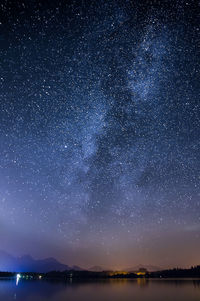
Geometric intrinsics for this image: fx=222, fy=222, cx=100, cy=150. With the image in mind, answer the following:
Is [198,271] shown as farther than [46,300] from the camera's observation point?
Yes

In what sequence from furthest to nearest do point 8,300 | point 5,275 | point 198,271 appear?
1. point 5,275
2. point 198,271
3. point 8,300

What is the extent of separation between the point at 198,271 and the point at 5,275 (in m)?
150

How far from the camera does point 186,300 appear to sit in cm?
1875

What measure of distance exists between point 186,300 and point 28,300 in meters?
13.3

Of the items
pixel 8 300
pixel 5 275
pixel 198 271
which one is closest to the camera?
Result: pixel 8 300

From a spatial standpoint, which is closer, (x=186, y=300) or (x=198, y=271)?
(x=186, y=300)

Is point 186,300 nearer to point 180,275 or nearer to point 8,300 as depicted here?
point 8,300

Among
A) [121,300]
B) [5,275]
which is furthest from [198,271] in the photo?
[121,300]

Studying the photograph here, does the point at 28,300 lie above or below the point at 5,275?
above

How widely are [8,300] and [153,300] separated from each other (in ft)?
40.2

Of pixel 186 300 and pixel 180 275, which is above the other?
pixel 186 300

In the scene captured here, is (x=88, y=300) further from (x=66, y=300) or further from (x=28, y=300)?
(x=28, y=300)

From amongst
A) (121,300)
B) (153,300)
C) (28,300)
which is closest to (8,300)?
(28,300)

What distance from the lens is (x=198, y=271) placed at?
150 m
